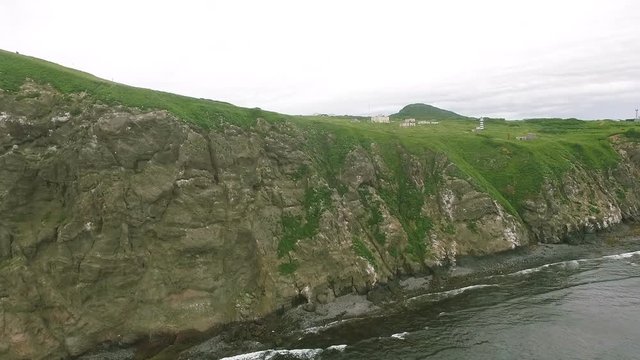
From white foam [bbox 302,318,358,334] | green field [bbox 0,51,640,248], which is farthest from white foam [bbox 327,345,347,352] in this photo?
green field [bbox 0,51,640,248]

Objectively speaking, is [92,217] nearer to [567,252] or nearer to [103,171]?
[103,171]

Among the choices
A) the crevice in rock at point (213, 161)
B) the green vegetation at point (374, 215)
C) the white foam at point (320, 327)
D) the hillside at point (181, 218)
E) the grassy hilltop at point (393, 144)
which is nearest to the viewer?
the hillside at point (181, 218)

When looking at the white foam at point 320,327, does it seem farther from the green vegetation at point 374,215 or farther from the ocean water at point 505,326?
the green vegetation at point 374,215

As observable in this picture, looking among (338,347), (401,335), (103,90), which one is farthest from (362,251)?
(103,90)

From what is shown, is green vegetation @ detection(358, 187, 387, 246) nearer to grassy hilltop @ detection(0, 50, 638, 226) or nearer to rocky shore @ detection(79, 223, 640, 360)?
grassy hilltop @ detection(0, 50, 638, 226)

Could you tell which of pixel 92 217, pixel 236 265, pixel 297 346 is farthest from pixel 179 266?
pixel 297 346

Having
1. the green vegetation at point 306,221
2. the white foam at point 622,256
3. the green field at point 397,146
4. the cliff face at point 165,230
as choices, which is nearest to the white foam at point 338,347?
the cliff face at point 165,230
